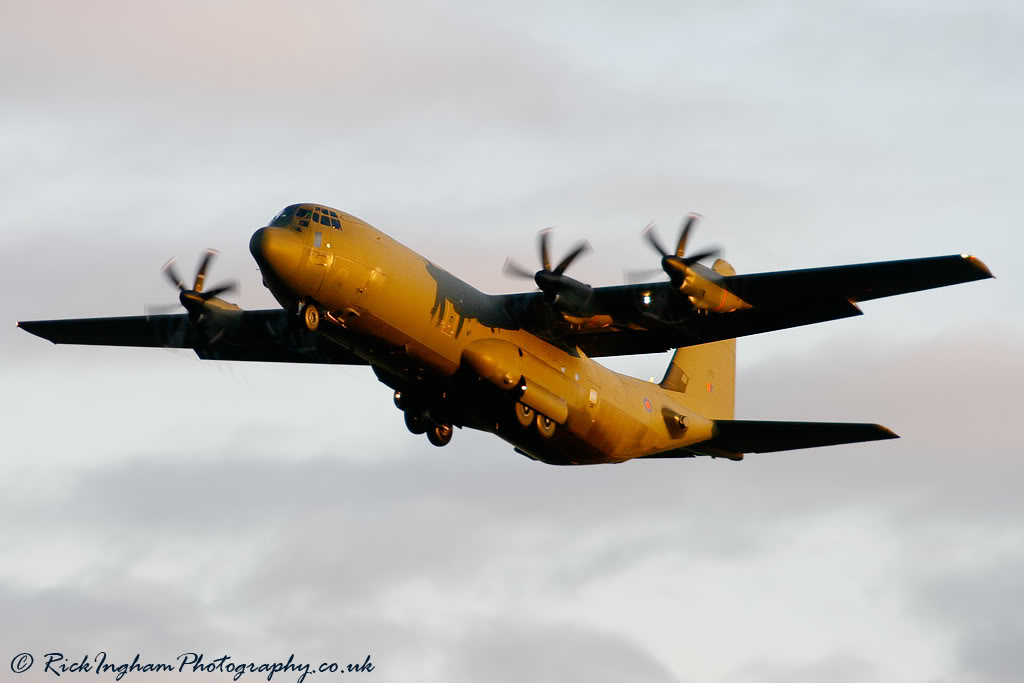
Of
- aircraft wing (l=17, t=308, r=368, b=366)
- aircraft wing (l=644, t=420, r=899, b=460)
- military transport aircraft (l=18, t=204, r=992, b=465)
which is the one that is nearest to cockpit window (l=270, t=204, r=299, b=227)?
military transport aircraft (l=18, t=204, r=992, b=465)

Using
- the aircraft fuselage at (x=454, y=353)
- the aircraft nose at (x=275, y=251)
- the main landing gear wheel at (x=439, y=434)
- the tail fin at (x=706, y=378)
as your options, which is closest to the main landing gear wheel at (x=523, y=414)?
the aircraft fuselage at (x=454, y=353)

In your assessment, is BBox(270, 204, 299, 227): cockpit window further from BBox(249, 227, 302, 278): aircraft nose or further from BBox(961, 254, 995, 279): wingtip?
BBox(961, 254, 995, 279): wingtip

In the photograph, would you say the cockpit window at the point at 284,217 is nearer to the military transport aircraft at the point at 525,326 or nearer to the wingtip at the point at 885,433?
the military transport aircraft at the point at 525,326

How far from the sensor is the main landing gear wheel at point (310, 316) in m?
26.8

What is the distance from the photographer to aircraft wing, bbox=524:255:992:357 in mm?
26469

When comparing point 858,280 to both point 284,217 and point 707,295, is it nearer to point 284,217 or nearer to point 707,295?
point 707,295

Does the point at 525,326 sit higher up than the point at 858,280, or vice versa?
the point at 858,280

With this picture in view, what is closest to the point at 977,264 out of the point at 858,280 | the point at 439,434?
the point at 858,280

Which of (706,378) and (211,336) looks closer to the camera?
(211,336)

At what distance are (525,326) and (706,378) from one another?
336 inches

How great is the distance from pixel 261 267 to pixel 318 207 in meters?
1.91

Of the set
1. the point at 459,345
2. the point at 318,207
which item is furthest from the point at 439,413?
the point at 318,207

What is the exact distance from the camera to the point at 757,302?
28875 mm

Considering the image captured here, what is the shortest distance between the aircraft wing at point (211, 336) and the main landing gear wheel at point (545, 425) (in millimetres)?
4888
